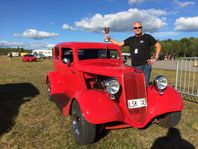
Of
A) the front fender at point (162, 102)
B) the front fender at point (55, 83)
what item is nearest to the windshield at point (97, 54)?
the front fender at point (55, 83)

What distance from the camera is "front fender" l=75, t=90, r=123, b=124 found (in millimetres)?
4750

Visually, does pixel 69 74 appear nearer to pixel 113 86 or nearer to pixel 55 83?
pixel 55 83

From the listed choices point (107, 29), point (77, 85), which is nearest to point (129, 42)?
point (107, 29)

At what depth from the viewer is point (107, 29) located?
24.2 feet

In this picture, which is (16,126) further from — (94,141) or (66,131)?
(94,141)

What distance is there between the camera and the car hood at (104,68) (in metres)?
5.44

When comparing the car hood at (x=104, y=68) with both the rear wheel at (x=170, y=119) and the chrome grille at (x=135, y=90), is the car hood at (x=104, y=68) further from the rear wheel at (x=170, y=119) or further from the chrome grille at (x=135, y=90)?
the rear wheel at (x=170, y=119)

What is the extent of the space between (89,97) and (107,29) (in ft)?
9.31

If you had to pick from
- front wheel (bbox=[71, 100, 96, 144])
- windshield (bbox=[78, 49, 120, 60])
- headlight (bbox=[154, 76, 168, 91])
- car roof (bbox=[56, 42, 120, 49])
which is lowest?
front wheel (bbox=[71, 100, 96, 144])

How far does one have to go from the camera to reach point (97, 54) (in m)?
7.07

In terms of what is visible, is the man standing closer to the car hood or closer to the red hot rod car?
the car hood

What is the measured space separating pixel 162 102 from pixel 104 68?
1.42 meters

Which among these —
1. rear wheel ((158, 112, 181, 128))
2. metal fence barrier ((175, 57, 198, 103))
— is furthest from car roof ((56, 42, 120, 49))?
metal fence barrier ((175, 57, 198, 103))

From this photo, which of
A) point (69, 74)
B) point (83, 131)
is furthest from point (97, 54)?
point (83, 131)
